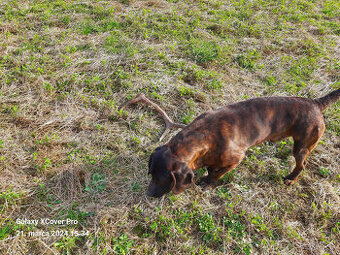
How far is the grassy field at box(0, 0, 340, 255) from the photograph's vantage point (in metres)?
3.30

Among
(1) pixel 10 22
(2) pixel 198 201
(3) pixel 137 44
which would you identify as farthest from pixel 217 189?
(1) pixel 10 22

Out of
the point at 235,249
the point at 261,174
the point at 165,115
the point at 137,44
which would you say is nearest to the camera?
the point at 235,249

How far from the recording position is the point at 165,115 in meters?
4.68

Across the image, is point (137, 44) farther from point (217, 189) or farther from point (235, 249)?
point (235, 249)

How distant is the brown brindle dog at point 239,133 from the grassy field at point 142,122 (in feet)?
1.59

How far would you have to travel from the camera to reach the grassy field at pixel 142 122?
330 cm

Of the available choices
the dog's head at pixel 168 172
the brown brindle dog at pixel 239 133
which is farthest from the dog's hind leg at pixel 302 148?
the dog's head at pixel 168 172

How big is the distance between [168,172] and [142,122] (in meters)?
1.79

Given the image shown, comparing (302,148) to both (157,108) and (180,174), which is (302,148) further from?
(157,108)

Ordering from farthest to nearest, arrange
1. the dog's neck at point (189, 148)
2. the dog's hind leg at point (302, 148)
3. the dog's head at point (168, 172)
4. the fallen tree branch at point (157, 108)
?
the fallen tree branch at point (157, 108) < the dog's hind leg at point (302, 148) < the dog's neck at point (189, 148) < the dog's head at point (168, 172)

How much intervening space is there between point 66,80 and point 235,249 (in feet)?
14.4

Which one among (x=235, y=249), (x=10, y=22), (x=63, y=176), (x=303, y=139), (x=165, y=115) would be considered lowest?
(x=235, y=249)

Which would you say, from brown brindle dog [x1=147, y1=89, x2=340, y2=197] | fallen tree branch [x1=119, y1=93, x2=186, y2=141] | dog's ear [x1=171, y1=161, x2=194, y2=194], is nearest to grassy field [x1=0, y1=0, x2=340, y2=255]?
fallen tree branch [x1=119, y1=93, x2=186, y2=141]

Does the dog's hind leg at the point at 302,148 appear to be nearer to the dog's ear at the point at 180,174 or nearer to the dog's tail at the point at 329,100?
the dog's tail at the point at 329,100
